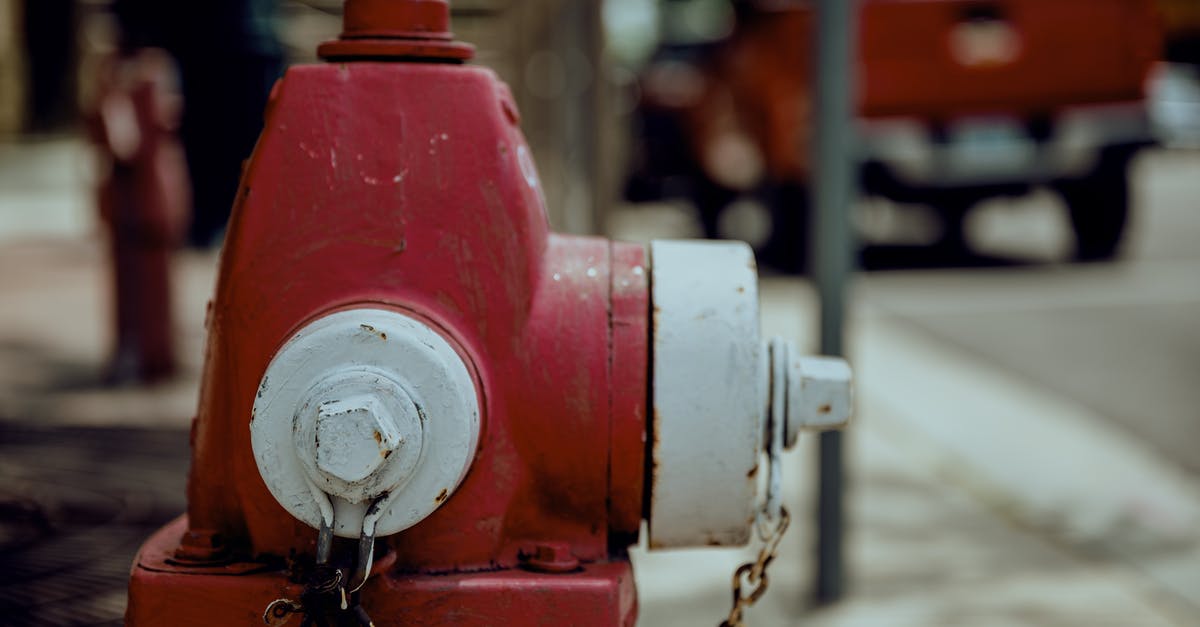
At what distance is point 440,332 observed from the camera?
1.40 meters

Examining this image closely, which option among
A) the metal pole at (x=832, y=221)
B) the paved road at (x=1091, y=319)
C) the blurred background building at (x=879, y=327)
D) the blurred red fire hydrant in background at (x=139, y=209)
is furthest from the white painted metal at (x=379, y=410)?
the blurred red fire hydrant in background at (x=139, y=209)

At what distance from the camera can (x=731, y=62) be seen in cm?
849

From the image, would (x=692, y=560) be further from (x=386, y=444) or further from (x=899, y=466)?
(x=386, y=444)

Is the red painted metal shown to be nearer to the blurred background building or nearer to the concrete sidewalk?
the blurred background building

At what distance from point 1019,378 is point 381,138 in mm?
4710

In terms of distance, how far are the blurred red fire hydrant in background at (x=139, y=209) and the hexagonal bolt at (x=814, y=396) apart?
3969 mm

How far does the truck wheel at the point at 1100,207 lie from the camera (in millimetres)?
8250

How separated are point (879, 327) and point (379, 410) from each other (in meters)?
5.75

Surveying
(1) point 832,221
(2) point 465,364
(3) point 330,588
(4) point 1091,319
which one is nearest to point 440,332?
(2) point 465,364

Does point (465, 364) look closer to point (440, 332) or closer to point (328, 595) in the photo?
point (440, 332)

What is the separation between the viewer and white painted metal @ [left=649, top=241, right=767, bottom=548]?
147cm

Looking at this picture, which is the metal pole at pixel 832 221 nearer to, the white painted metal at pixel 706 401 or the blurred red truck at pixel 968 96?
the white painted metal at pixel 706 401

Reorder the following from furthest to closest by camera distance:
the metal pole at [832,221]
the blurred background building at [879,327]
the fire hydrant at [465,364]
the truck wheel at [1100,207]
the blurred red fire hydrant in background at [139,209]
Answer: the truck wheel at [1100,207] → the blurred red fire hydrant in background at [139,209] → the blurred background building at [879,327] → the metal pole at [832,221] → the fire hydrant at [465,364]

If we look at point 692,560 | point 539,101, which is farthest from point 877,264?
point 692,560
